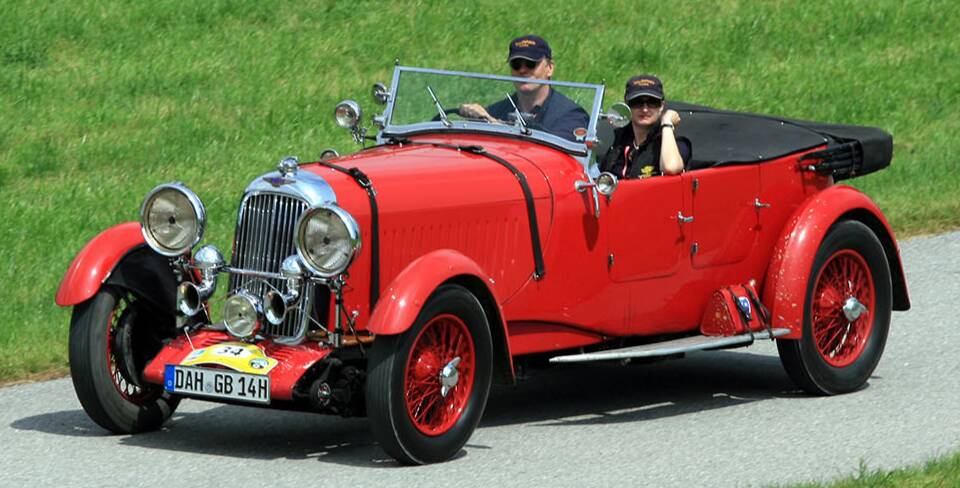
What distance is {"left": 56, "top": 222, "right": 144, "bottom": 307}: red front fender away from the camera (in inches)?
307

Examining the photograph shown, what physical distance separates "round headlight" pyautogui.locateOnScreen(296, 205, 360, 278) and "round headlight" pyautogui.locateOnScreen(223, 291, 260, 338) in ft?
1.00

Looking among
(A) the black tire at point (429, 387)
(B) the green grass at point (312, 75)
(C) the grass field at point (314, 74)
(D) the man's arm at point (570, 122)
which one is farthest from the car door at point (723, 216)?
(C) the grass field at point (314, 74)

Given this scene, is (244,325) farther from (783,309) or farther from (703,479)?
(783,309)

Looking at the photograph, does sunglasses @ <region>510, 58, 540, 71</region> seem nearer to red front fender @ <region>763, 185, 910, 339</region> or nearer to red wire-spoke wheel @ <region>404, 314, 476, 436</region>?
red front fender @ <region>763, 185, 910, 339</region>

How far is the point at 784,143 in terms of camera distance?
921 centimetres

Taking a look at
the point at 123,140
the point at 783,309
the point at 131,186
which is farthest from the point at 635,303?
the point at 123,140

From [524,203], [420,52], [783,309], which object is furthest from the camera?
[420,52]

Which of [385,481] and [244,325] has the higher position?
[244,325]

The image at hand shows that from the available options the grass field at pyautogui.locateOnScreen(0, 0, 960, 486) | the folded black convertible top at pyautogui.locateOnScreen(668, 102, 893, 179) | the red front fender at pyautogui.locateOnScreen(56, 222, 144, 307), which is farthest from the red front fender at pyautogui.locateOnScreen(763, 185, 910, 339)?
the grass field at pyautogui.locateOnScreen(0, 0, 960, 486)

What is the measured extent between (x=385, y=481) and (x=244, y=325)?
3.01ft

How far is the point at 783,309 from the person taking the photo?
347 inches

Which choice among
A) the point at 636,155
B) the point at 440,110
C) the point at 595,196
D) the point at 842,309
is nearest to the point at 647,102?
the point at 636,155

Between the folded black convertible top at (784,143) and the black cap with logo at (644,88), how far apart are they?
38cm

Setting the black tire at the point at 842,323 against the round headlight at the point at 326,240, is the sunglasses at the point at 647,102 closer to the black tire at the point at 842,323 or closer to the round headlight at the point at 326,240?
the black tire at the point at 842,323
